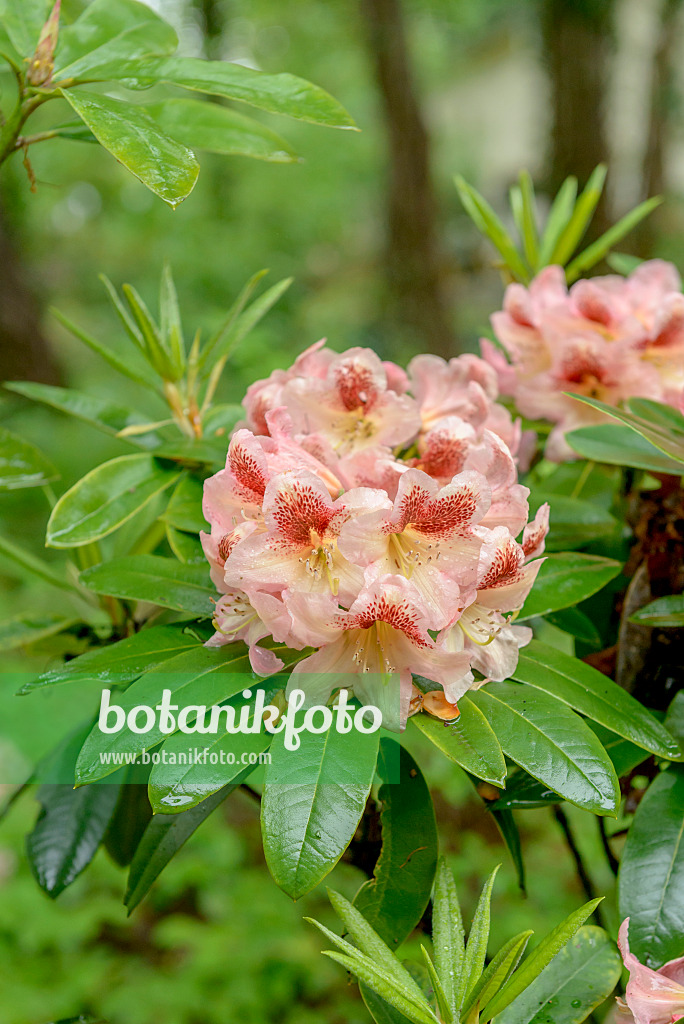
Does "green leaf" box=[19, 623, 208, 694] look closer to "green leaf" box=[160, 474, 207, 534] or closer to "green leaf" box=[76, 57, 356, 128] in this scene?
"green leaf" box=[160, 474, 207, 534]

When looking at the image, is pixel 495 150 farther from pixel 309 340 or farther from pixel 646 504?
pixel 646 504

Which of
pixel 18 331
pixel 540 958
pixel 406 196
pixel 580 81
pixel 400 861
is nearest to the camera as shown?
pixel 540 958

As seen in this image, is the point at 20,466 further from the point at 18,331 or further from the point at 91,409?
the point at 18,331

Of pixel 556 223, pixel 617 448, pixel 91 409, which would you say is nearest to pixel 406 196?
pixel 556 223

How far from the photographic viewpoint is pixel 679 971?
18.6 inches

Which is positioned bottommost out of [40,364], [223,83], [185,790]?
[40,364]

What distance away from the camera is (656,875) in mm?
513

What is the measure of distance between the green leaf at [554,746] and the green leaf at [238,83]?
0.42 meters

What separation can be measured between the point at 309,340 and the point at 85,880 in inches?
171

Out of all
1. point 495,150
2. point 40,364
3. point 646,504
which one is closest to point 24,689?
point 646,504

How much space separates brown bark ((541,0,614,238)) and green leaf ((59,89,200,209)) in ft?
12.3

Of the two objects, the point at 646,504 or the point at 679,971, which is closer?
the point at 679,971

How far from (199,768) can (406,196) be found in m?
4.18

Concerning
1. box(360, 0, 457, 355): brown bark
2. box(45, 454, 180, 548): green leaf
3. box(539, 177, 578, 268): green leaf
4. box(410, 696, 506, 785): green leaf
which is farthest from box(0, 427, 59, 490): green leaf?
box(360, 0, 457, 355): brown bark
